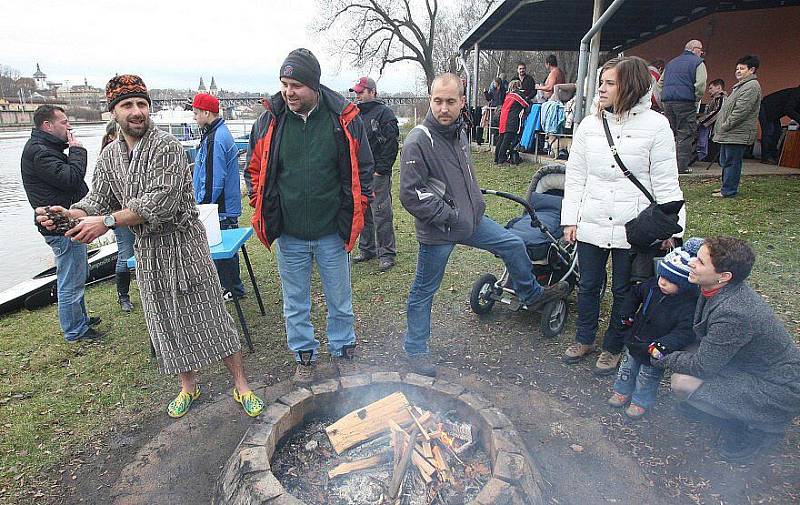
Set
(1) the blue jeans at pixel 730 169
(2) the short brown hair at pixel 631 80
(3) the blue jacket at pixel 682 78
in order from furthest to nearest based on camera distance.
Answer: (3) the blue jacket at pixel 682 78, (1) the blue jeans at pixel 730 169, (2) the short brown hair at pixel 631 80

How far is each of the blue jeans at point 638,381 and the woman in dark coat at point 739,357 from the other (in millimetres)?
389

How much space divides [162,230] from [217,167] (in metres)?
2.01

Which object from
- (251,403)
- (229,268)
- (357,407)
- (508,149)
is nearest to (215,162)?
(229,268)

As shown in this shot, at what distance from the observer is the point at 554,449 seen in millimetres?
2844

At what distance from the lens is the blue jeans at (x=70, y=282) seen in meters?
4.18

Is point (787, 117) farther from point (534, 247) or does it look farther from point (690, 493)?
point (690, 493)

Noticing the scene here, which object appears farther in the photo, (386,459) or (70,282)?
(70,282)

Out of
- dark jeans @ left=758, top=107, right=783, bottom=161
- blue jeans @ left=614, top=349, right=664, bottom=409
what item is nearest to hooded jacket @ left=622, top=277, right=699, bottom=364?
blue jeans @ left=614, top=349, right=664, bottom=409

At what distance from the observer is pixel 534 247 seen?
157 inches

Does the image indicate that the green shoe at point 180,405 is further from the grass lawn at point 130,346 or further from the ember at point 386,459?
the ember at point 386,459

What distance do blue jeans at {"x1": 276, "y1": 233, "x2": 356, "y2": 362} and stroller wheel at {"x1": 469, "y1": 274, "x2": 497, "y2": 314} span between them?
4.30 feet

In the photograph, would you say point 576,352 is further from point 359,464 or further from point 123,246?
point 123,246

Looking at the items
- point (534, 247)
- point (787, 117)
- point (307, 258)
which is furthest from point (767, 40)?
point (307, 258)

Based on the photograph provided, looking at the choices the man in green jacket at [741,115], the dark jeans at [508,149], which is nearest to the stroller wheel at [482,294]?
the man in green jacket at [741,115]
